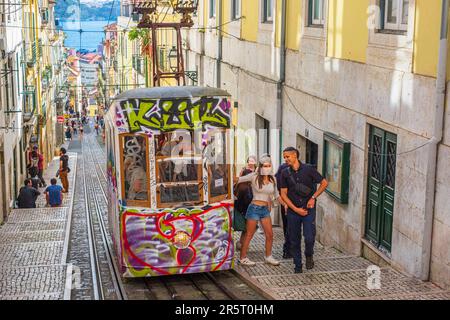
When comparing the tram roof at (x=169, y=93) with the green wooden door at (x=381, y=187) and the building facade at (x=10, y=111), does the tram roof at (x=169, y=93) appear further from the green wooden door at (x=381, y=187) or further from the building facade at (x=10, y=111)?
the building facade at (x=10, y=111)

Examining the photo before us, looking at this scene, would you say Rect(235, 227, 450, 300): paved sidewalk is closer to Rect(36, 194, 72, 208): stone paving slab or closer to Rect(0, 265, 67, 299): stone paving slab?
Rect(0, 265, 67, 299): stone paving slab

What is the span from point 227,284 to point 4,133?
1361 centimetres

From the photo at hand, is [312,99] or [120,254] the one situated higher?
[312,99]

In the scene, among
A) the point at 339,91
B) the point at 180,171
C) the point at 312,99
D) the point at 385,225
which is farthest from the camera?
the point at 312,99

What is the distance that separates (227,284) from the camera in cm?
948

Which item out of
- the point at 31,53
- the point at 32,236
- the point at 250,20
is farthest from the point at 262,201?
the point at 31,53

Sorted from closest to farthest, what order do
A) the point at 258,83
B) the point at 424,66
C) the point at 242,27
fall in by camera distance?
1. the point at 424,66
2. the point at 258,83
3. the point at 242,27

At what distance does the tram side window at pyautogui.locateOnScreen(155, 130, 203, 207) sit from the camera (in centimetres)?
915

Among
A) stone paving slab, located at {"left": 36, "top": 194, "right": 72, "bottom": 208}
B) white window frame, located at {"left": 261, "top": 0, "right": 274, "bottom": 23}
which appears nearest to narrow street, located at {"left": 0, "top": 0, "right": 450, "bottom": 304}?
white window frame, located at {"left": 261, "top": 0, "right": 274, "bottom": 23}

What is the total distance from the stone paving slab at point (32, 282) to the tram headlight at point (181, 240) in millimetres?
1533

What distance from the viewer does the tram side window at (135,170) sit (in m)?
9.11

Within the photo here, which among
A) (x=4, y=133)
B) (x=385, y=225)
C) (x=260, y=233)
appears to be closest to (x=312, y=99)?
(x=260, y=233)

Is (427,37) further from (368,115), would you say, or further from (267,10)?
(267,10)

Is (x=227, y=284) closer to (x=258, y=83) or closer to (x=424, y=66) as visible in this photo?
(x=424, y=66)
